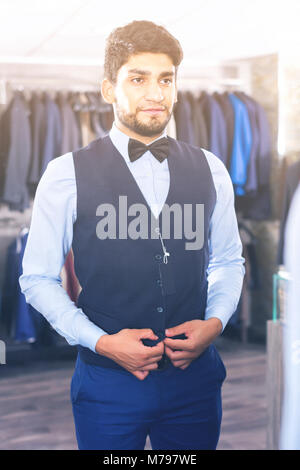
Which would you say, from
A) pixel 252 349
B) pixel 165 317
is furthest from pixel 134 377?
pixel 252 349

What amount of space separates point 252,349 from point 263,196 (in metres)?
0.89

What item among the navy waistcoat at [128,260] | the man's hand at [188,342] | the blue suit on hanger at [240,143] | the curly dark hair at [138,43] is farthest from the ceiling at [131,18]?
the man's hand at [188,342]

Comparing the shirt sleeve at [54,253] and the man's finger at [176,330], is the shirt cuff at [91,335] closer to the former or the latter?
the shirt sleeve at [54,253]

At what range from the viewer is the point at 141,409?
1219 mm

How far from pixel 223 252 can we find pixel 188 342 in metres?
0.24

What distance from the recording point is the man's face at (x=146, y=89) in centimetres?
117

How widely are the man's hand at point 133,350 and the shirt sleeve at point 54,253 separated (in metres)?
0.03

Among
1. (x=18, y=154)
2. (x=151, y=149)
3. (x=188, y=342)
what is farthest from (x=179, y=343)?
(x=18, y=154)

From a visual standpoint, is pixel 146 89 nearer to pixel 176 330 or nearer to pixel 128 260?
pixel 128 260

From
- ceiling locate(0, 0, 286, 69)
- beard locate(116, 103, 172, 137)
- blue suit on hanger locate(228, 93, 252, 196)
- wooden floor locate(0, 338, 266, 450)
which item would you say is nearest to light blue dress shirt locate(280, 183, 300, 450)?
beard locate(116, 103, 172, 137)

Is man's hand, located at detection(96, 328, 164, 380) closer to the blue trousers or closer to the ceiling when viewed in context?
the blue trousers

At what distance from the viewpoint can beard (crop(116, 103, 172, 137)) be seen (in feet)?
3.99

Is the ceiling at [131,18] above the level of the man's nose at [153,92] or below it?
above
